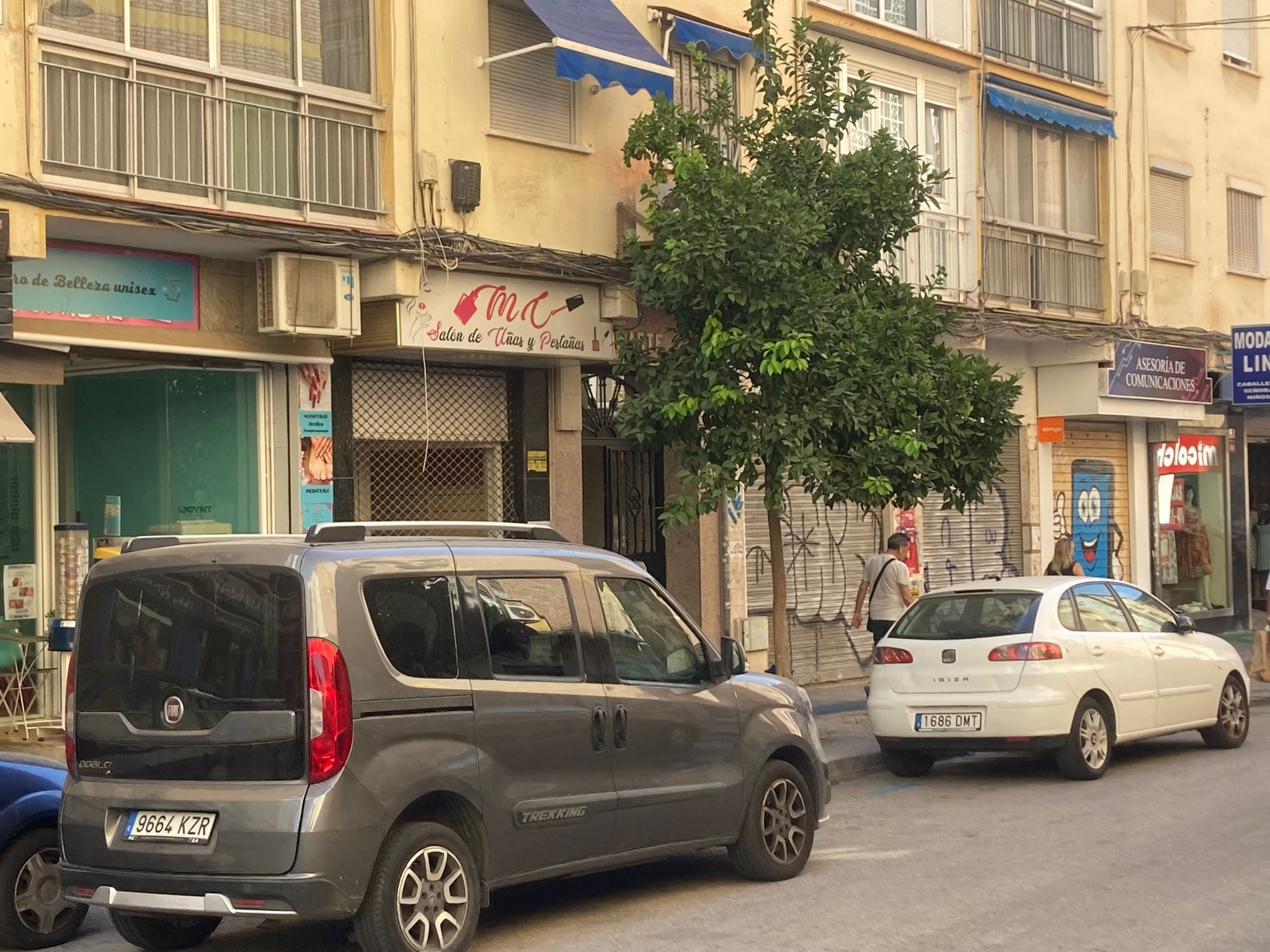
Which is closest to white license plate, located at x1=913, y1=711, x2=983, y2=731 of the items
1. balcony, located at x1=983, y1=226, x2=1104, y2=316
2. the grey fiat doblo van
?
the grey fiat doblo van

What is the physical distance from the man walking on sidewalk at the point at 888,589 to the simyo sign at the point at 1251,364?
1071 cm

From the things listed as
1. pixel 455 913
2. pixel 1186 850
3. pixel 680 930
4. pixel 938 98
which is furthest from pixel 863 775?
pixel 938 98

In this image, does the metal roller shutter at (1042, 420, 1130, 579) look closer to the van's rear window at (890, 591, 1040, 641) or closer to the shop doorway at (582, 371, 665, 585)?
the shop doorway at (582, 371, 665, 585)

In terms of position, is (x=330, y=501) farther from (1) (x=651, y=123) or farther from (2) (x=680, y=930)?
(2) (x=680, y=930)

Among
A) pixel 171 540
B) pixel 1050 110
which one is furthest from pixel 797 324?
pixel 1050 110

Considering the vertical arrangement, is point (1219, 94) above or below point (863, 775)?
above

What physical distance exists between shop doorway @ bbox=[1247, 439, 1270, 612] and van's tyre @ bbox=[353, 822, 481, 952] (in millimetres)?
24972

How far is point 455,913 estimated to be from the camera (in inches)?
268

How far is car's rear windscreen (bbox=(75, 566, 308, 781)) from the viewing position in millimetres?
6465

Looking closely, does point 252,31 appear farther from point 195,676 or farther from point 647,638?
point 195,676

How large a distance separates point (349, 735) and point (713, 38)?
12.5m

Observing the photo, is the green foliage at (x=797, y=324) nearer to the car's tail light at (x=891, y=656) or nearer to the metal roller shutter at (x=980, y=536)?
the car's tail light at (x=891, y=656)

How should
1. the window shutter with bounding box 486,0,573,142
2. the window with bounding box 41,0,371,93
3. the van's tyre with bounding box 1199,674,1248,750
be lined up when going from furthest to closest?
the window shutter with bounding box 486,0,573,142
the van's tyre with bounding box 1199,674,1248,750
the window with bounding box 41,0,371,93

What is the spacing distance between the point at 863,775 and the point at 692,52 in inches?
262
